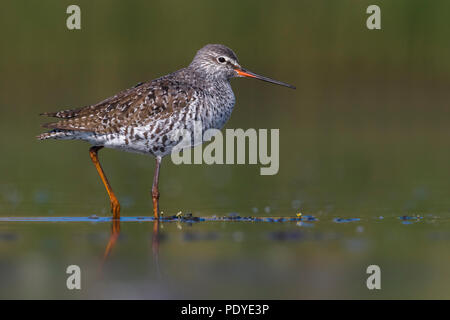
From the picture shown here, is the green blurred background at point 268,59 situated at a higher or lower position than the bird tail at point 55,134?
higher

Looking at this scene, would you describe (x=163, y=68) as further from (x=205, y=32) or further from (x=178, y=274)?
(x=178, y=274)

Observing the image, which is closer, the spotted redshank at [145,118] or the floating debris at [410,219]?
the floating debris at [410,219]

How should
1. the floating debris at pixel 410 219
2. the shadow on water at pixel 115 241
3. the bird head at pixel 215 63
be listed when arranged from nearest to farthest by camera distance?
the shadow on water at pixel 115 241 → the floating debris at pixel 410 219 → the bird head at pixel 215 63

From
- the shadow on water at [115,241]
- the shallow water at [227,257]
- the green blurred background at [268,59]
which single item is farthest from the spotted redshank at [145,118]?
the green blurred background at [268,59]

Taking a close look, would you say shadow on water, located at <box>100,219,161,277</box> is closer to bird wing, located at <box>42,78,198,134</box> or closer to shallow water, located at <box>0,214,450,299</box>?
shallow water, located at <box>0,214,450,299</box>

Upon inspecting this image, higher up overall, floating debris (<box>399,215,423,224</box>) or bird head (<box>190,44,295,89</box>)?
bird head (<box>190,44,295,89</box>)

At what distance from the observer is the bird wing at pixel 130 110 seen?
10258mm

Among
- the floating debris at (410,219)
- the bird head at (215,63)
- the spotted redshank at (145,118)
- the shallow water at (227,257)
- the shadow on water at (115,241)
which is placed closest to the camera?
the shallow water at (227,257)

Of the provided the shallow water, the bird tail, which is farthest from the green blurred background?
the shallow water

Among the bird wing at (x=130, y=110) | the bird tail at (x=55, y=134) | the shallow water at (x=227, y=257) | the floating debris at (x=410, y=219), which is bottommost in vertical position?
the shallow water at (x=227, y=257)

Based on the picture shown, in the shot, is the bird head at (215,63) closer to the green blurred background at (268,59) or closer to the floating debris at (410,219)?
the floating debris at (410,219)

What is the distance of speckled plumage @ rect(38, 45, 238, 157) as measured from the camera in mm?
10258

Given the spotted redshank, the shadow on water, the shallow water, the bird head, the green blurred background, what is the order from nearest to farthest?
the shallow water
the shadow on water
the spotted redshank
the bird head
the green blurred background

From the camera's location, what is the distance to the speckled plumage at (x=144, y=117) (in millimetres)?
10258
